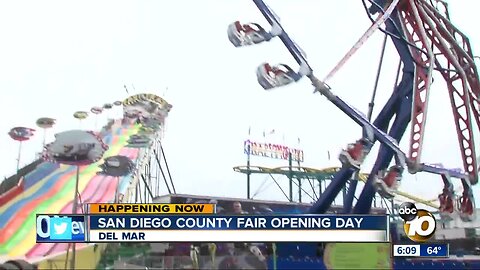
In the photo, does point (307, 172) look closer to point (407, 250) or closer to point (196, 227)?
point (407, 250)

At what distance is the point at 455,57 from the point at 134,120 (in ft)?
35.1

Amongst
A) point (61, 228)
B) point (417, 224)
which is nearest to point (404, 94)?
point (417, 224)

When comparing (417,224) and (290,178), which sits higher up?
(290,178)

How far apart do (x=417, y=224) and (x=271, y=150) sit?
9013 mm

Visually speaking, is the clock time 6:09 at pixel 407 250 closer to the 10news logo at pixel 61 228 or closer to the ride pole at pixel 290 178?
→ the 10news logo at pixel 61 228

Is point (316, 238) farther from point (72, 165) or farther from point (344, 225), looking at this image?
point (72, 165)

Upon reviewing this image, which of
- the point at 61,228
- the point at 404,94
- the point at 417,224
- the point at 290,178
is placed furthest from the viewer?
the point at 290,178

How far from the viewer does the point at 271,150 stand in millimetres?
22953

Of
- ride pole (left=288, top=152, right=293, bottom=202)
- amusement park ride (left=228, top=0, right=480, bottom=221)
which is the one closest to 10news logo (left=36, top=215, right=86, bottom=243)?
amusement park ride (left=228, top=0, right=480, bottom=221)

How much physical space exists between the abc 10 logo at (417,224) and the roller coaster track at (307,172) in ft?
10.1

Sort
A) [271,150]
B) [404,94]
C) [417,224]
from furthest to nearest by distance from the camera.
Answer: [271,150]
[404,94]
[417,224]

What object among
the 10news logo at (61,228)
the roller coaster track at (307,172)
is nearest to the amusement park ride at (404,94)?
the roller coaster track at (307,172)

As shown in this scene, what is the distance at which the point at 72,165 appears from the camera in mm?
17766

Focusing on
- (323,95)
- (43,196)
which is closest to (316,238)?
(323,95)
